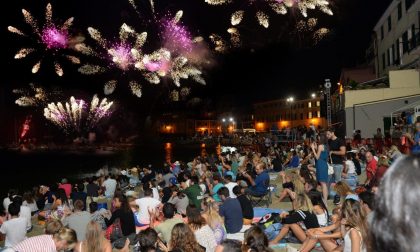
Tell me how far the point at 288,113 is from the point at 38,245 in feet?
362

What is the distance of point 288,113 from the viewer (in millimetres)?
114438

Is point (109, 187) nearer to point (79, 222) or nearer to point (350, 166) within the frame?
point (79, 222)

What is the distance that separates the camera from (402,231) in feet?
4.91

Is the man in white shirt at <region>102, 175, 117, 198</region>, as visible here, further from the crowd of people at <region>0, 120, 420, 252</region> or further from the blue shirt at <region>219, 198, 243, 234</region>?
the blue shirt at <region>219, 198, 243, 234</region>

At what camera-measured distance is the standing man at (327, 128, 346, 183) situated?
12.7m

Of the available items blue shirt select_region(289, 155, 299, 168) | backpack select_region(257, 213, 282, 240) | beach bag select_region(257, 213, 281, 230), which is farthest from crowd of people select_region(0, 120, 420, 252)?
blue shirt select_region(289, 155, 299, 168)

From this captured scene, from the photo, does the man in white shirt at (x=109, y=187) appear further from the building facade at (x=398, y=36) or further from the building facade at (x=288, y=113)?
the building facade at (x=288, y=113)

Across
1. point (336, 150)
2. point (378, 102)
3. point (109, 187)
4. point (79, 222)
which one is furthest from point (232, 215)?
point (378, 102)

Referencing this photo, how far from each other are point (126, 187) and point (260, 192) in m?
9.83

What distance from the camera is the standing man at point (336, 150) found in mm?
12687

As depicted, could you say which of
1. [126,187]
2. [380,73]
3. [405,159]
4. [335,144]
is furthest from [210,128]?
[405,159]

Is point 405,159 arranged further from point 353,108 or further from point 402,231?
point 353,108

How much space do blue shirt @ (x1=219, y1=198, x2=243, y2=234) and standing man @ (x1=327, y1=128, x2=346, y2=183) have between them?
14.9 feet

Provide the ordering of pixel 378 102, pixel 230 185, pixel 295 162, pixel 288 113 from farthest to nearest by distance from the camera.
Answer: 1. pixel 288 113
2. pixel 378 102
3. pixel 295 162
4. pixel 230 185
